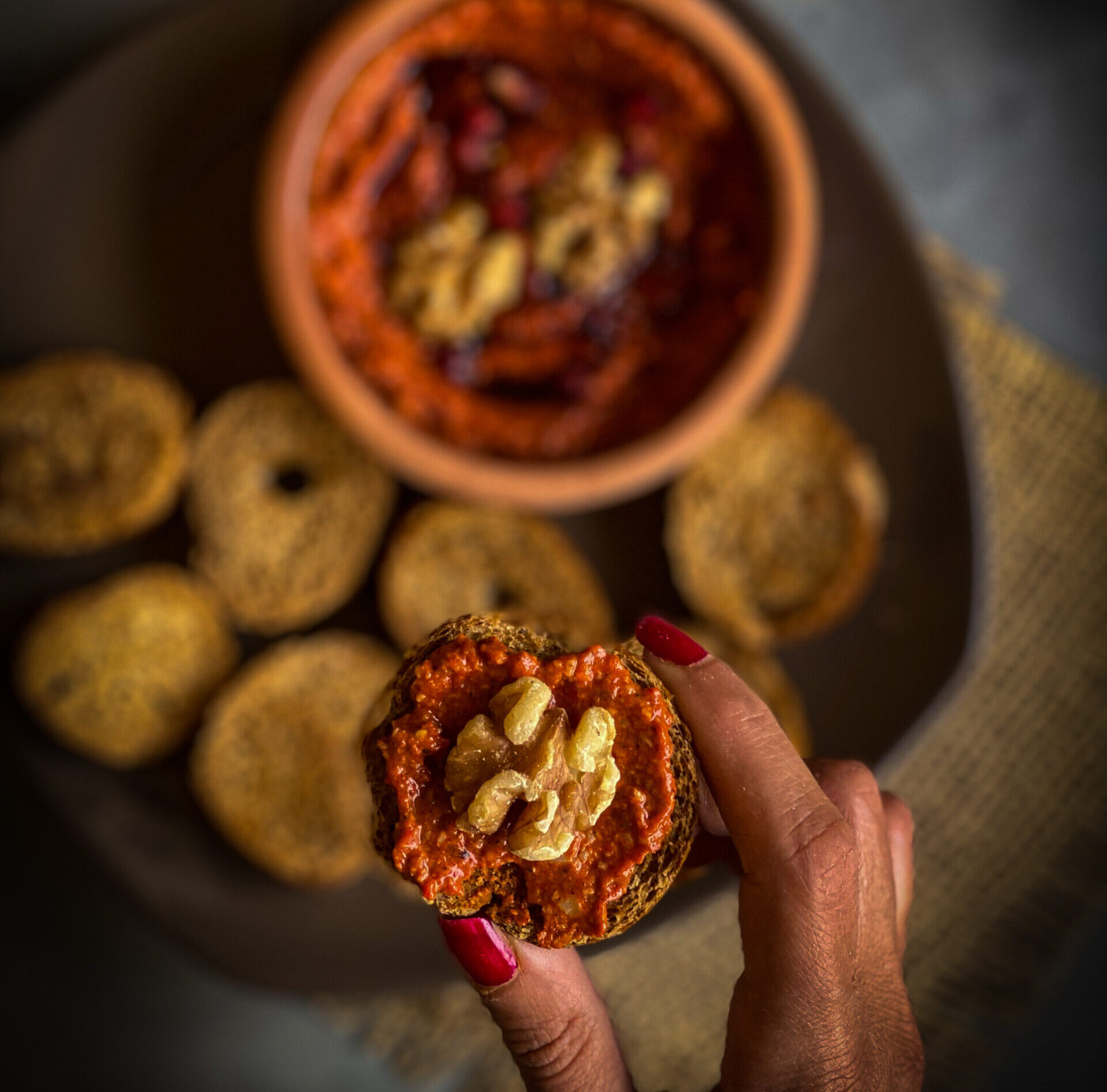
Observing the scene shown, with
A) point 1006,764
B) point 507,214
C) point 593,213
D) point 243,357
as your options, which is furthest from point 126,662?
point 1006,764

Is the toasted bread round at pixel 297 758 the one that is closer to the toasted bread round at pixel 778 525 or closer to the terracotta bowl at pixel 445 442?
the terracotta bowl at pixel 445 442

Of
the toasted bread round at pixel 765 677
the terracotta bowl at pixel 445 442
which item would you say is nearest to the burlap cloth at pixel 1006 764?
the toasted bread round at pixel 765 677

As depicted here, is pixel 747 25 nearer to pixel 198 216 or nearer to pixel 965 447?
pixel 965 447

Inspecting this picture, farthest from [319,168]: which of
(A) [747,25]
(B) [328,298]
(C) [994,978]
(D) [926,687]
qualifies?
(C) [994,978]

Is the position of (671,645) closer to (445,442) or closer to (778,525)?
(445,442)

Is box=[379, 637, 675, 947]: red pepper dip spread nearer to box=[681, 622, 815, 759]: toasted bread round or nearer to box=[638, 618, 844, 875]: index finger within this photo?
box=[638, 618, 844, 875]: index finger

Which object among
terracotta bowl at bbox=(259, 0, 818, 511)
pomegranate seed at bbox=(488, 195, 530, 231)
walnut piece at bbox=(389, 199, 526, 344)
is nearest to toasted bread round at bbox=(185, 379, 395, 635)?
terracotta bowl at bbox=(259, 0, 818, 511)
